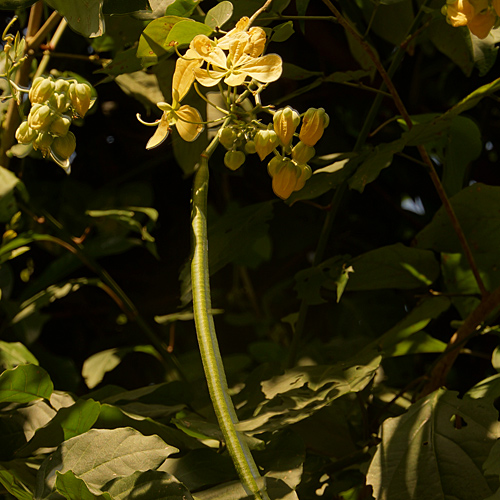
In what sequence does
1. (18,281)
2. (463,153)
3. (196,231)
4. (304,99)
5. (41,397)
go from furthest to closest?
(18,281) → (304,99) → (463,153) → (41,397) → (196,231)

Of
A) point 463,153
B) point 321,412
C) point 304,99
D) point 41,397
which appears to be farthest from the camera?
point 304,99

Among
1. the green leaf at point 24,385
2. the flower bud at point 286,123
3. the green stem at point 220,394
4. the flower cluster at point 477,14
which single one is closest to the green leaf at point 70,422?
the green leaf at point 24,385

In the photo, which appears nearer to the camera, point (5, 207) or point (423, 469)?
point (423, 469)

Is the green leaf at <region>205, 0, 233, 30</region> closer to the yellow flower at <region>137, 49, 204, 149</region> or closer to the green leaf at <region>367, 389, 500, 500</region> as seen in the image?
the yellow flower at <region>137, 49, 204, 149</region>

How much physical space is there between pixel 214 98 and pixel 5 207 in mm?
305

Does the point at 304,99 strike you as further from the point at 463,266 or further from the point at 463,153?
the point at 463,266

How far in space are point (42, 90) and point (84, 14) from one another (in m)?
0.07

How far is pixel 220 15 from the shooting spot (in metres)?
0.50

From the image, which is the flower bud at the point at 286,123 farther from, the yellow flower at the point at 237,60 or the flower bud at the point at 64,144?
the flower bud at the point at 64,144

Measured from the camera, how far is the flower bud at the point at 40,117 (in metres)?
0.48

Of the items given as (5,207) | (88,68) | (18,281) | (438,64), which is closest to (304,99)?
(438,64)

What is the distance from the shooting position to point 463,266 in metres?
0.74

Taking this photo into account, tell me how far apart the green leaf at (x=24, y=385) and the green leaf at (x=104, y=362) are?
297 mm

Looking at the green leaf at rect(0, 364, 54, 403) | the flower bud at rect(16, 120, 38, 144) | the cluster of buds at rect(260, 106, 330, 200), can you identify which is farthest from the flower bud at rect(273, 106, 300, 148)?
the green leaf at rect(0, 364, 54, 403)
